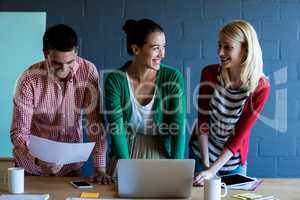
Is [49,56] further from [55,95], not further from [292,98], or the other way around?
[292,98]

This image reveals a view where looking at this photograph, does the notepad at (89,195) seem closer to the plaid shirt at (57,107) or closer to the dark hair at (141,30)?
the plaid shirt at (57,107)

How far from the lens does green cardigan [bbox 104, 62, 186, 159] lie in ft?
7.17

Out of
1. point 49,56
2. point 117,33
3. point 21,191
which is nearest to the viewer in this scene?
point 21,191

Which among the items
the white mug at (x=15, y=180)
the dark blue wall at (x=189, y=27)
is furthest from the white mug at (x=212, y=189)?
the dark blue wall at (x=189, y=27)

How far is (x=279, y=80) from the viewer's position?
130 inches

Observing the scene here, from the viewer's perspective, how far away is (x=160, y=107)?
2.24 m

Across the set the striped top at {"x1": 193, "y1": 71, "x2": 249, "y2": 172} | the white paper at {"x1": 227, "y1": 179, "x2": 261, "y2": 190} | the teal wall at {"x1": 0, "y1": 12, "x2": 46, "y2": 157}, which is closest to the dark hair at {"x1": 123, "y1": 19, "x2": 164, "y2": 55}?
the striped top at {"x1": 193, "y1": 71, "x2": 249, "y2": 172}

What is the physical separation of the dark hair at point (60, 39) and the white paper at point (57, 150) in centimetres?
46

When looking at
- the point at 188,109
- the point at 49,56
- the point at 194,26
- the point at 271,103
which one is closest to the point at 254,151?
the point at 271,103

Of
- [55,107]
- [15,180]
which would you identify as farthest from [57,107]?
[15,180]

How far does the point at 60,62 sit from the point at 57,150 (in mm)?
457

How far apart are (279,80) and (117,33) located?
1.23 meters

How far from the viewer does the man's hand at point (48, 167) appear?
2221 millimetres

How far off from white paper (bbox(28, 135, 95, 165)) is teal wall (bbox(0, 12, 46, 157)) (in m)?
1.43
